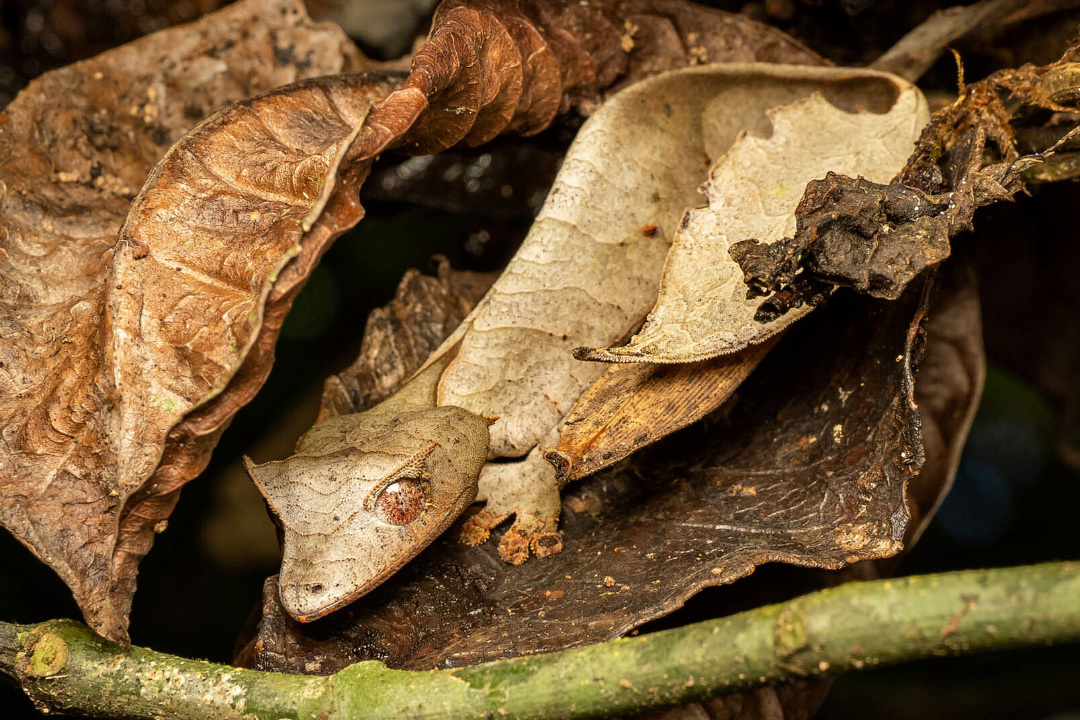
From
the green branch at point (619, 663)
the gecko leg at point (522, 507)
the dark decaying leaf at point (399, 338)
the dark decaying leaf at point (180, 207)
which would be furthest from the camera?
the dark decaying leaf at point (399, 338)

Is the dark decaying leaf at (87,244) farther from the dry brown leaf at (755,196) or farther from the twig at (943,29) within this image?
the twig at (943,29)

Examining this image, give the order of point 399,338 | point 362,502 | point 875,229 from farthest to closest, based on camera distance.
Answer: point 399,338 < point 362,502 < point 875,229

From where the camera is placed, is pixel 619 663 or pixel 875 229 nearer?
pixel 619 663

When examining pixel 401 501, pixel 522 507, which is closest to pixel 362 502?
pixel 401 501

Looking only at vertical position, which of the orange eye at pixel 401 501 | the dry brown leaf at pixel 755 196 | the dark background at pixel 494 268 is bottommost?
the dark background at pixel 494 268

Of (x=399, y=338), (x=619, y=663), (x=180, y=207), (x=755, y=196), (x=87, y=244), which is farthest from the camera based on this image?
(x=399, y=338)

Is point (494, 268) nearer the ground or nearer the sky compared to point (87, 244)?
nearer the ground

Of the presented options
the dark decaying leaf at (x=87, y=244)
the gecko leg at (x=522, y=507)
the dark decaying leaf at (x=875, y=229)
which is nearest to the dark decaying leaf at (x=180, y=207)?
the dark decaying leaf at (x=87, y=244)

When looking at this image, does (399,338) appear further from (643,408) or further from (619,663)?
(619,663)
